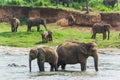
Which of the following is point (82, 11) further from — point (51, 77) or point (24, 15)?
point (51, 77)

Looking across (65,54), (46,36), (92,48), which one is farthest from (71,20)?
(92,48)

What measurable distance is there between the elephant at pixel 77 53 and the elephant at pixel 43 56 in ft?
2.78

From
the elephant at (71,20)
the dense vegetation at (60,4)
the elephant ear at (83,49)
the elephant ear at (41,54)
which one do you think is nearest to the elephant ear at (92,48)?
the elephant ear at (83,49)

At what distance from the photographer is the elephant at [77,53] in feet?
82.4

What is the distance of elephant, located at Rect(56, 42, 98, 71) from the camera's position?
82.4 feet

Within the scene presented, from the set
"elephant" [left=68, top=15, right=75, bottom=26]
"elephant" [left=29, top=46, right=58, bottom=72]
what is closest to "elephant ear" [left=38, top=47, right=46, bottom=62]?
"elephant" [left=29, top=46, right=58, bottom=72]

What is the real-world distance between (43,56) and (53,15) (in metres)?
29.9

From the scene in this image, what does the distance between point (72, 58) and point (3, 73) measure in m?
3.55

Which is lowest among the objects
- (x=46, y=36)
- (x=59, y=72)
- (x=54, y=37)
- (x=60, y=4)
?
(x=54, y=37)

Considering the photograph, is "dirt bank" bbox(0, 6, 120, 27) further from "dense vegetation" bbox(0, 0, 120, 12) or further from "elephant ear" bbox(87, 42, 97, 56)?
"elephant ear" bbox(87, 42, 97, 56)

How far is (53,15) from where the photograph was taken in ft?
177

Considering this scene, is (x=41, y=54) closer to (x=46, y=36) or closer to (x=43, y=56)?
(x=43, y=56)

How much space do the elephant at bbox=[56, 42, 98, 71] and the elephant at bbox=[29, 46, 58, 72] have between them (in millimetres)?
849

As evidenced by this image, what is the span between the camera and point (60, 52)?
1018 inches
